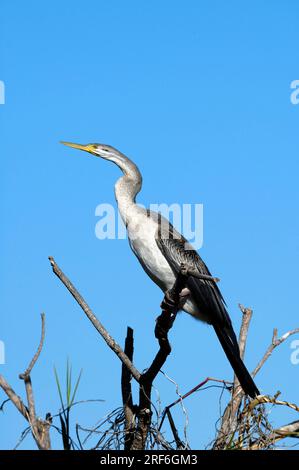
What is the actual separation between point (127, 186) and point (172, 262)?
0.99 metres

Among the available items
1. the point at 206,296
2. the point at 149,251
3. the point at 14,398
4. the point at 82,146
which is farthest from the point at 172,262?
the point at 14,398

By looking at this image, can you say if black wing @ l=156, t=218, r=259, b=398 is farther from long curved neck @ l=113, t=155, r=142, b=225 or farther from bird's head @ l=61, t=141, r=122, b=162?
bird's head @ l=61, t=141, r=122, b=162

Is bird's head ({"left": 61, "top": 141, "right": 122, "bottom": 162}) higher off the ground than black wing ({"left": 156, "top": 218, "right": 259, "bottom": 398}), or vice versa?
bird's head ({"left": 61, "top": 141, "right": 122, "bottom": 162})

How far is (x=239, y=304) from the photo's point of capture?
6586mm

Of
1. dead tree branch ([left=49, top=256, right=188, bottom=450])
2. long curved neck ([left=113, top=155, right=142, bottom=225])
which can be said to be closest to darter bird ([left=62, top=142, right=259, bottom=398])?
long curved neck ([left=113, top=155, right=142, bottom=225])

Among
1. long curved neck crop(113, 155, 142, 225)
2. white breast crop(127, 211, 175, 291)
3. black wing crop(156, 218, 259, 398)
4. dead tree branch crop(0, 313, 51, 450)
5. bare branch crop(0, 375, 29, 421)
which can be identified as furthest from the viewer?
long curved neck crop(113, 155, 142, 225)

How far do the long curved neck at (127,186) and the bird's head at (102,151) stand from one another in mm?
57

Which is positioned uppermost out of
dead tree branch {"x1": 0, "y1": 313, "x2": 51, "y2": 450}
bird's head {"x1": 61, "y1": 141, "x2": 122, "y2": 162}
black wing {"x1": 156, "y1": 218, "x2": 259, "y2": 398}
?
bird's head {"x1": 61, "y1": 141, "x2": 122, "y2": 162}

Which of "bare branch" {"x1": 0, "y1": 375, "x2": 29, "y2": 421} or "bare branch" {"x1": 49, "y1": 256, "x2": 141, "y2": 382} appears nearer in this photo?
"bare branch" {"x1": 0, "y1": 375, "x2": 29, "y2": 421}

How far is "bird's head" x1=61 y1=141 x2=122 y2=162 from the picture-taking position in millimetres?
7688

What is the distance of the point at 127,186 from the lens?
732 centimetres

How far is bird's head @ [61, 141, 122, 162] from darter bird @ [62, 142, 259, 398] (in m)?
0.33

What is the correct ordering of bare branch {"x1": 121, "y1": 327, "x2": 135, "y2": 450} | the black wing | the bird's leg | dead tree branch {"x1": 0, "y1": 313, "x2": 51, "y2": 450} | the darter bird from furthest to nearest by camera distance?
the darter bird, the black wing, bare branch {"x1": 121, "y1": 327, "x2": 135, "y2": 450}, the bird's leg, dead tree branch {"x1": 0, "y1": 313, "x2": 51, "y2": 450}

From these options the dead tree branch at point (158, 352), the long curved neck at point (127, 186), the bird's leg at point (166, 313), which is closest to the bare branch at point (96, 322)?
the dead tree branch at point (158, 352)
